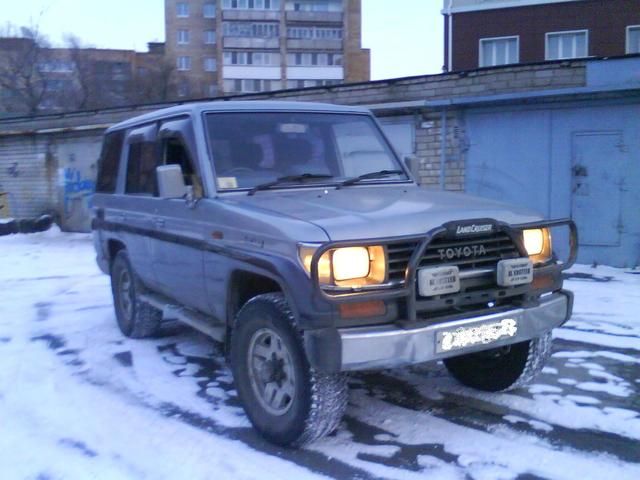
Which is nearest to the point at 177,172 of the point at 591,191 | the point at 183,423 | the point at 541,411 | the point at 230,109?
the point at 230,109

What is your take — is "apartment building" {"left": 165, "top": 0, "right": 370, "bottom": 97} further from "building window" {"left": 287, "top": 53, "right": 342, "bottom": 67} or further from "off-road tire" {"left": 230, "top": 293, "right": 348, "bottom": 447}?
"off-road tire" {"left": 230, "top": 293, "right": 348, "bottom": 447}

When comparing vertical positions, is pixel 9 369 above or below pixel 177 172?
below

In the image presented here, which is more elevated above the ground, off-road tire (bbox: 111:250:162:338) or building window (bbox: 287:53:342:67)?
building window (bbox: 287:53:342:67)

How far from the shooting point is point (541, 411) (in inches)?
184

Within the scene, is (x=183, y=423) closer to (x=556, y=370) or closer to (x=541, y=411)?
→ (x=541, y=411)

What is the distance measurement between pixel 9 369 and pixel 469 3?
1941 cm

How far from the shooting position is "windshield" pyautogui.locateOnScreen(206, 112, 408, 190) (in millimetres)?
4949

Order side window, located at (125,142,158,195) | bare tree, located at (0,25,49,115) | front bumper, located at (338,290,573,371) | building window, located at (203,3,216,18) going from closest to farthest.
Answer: front bumper, located at (338,290,573,371)
side window, located at (125,142,158,195)
bare tree, located at (0,25,49,115)
building window, located at (203,3,216,18)

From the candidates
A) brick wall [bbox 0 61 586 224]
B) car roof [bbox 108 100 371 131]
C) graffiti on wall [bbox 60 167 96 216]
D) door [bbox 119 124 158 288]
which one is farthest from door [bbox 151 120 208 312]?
graffiti on wall [bbox 60 167 96 216]

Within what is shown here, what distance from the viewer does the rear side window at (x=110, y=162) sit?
6.90m

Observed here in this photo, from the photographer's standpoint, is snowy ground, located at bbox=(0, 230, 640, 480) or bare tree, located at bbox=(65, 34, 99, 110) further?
bare tree, located at bbox=(65, 34, 99, 110)

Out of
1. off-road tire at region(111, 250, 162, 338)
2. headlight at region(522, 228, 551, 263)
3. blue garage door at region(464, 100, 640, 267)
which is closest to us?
headlight at region(522, 228, 551, 263)

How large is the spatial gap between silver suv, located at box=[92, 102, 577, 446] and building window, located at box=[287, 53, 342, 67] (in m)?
61.6

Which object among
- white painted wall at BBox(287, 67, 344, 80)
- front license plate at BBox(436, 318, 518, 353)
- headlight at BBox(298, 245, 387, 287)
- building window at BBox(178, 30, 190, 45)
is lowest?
front license plate at BBox(436, 318, 518, 353)
